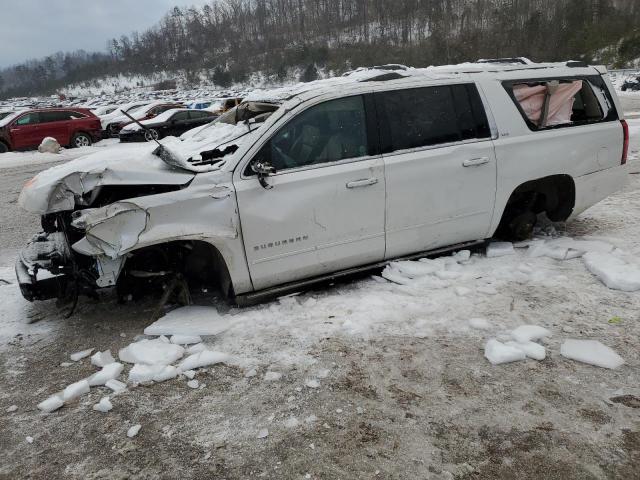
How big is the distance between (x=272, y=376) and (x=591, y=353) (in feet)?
6.85

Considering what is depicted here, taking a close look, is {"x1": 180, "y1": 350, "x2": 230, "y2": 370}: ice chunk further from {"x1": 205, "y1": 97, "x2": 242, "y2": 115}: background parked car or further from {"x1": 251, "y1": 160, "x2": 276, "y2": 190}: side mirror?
{"x1": 205, "y1": 97, "x2": 242, "y2": 115}: background parked car

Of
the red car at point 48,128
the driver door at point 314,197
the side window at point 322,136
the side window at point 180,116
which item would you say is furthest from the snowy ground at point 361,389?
the red car at point 48,128

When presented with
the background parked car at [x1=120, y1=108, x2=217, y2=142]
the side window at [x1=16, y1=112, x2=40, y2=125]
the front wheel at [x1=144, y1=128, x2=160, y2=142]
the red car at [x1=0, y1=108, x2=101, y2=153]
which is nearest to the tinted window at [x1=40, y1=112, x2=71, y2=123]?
the red car at [x1=0, y1=108, x2=101, y2=153]

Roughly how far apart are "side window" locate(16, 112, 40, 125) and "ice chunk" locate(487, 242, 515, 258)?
749 inches

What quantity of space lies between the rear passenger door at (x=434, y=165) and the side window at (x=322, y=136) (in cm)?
23

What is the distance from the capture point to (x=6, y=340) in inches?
157

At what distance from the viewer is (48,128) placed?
61.1ft

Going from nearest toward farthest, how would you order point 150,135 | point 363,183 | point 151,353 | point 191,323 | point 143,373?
point 143,373
point 151,353
point 191,323
point 363,183
point 150,135

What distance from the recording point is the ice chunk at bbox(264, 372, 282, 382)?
318 centimetres

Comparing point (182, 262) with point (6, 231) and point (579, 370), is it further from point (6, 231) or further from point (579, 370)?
point (6, 231)

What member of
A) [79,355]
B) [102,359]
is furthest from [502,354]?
[79,355]

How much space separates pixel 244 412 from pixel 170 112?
18.2m

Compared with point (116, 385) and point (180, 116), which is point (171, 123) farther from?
point (116, 385)

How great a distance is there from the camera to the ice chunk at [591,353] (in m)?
3.10
